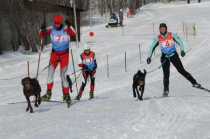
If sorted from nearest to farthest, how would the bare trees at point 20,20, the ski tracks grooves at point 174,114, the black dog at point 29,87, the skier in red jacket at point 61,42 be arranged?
the ski tracks grooves at point 174,114, the black dog at point 29,87, the skier in red jacket at point 61,42, the bare trees at point 20,20

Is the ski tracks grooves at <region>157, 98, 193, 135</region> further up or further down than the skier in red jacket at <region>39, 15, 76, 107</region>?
further down

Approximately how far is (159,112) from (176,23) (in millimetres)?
35306

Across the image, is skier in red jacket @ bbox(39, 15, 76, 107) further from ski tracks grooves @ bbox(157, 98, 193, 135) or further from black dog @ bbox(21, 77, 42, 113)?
ski tracks grooves @ bbox(157, 98, 193, 135)

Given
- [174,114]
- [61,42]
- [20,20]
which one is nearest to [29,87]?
[61,42]

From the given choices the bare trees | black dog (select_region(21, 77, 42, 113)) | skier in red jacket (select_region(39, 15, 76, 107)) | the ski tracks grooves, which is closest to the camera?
the ski tracks grooves

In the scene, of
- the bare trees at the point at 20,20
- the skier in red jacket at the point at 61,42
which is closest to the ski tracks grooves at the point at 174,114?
the skier in red jacket at the point at 61,42

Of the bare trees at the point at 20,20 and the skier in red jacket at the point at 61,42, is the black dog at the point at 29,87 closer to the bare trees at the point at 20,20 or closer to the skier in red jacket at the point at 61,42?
the skier in red jacket at the point at 61,42

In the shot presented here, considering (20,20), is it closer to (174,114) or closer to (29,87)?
(29,87)

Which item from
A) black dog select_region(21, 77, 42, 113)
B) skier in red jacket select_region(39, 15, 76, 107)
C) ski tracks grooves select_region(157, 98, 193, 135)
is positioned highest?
skier in red jacket select_region(39, 15, 76, 107)

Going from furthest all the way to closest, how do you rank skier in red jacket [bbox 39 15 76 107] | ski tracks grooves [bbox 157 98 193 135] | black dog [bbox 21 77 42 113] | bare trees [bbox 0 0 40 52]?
bare trees [bbox 0 0 40 52] → skier in red jacket [bbox 39 15 76 107] → black dog [bbox 21 77 42 113] → ski tracks grooves [bbox 157 98 193 135]

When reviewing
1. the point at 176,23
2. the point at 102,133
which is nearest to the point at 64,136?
the point at 102,133

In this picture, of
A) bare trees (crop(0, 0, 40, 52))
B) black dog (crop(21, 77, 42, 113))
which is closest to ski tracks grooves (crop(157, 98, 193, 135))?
black dog (crop(21, 77, 42, 113))

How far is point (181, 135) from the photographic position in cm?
457

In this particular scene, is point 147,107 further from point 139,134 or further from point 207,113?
point 139,134
